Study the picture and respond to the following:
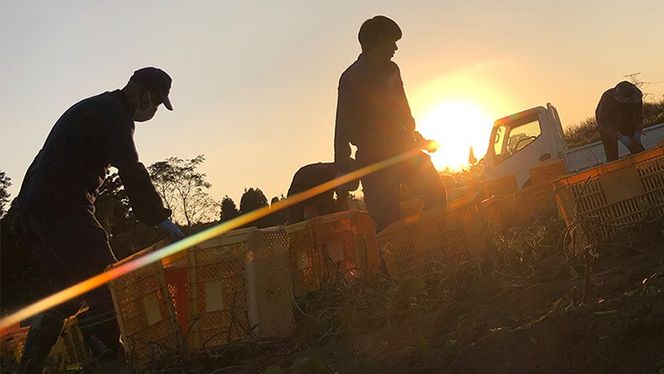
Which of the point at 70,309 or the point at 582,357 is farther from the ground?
the point at 70,309

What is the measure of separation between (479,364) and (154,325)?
257 cm

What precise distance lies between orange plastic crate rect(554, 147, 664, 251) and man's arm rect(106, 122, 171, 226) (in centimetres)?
262

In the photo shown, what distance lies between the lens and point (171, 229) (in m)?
4.48

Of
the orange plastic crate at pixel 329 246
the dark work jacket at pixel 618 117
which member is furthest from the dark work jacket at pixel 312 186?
the dark work jacket at pixel 618 117

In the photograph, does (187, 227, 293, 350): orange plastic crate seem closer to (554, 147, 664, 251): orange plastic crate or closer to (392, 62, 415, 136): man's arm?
(392, 62, 415, 136): man's arm

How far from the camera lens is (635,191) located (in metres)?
4.84

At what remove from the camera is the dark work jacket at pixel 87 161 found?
4481 mm

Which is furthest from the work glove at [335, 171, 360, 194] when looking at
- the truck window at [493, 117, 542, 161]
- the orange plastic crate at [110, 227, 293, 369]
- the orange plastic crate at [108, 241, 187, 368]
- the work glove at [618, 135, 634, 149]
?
the truck window at [493, 117, 542, 161]

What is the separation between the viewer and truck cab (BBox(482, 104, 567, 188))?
1215 centimetres

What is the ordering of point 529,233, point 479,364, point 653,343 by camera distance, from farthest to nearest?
point 529,233 → point 479,364 → point 653,343

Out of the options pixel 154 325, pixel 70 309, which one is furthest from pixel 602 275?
pixel 70 309

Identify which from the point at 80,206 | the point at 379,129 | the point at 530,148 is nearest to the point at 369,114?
the point at 379,129

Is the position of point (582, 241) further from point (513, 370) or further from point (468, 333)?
point (513, 370)

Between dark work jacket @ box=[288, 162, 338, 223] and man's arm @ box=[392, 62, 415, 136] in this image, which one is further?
dark work jacket @ box=[288, 162, 338, 223]
